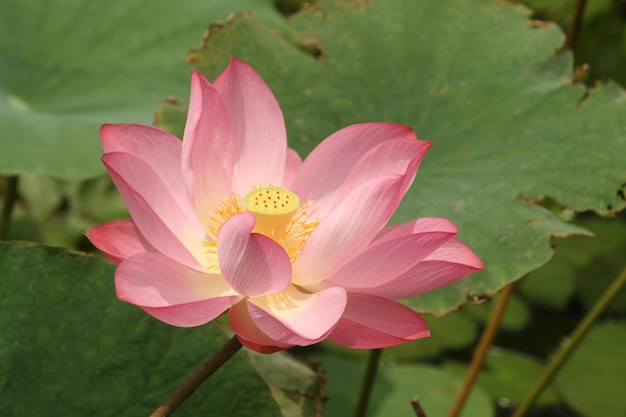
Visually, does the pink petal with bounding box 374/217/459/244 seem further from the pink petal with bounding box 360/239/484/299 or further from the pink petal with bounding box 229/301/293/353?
the pink petal with bounding box 229/301/293/353

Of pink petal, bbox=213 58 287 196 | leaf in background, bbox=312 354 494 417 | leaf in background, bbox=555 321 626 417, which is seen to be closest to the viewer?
pink petal, bbox=213 58 287 196

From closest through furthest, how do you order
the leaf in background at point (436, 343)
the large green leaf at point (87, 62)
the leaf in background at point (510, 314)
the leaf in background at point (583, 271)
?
the large green leaf at point (87, 62), the leaf in background at point (436, 343), the leaf in background at point (510, 314), the leaf in background at point (583, 271)

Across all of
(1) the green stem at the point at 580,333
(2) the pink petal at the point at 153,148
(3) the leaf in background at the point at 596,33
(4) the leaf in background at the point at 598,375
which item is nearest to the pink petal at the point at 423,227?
(2) the pink petal at the point at 153,148

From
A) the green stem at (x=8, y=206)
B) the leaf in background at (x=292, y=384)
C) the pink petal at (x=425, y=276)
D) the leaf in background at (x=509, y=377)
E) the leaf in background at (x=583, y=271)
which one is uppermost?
the pink petal at (x=425, y=276)

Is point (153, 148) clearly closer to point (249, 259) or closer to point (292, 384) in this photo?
point (249, 259)

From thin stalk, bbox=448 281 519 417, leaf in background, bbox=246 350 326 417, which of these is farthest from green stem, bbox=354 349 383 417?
thin stalk, bbox=448 281 519 417

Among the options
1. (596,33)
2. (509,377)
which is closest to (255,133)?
(509,377)

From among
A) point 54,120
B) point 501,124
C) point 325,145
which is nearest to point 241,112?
point 325,145

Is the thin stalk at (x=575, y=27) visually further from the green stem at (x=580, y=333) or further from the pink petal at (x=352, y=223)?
the pink petal at (x=352, y=223)
